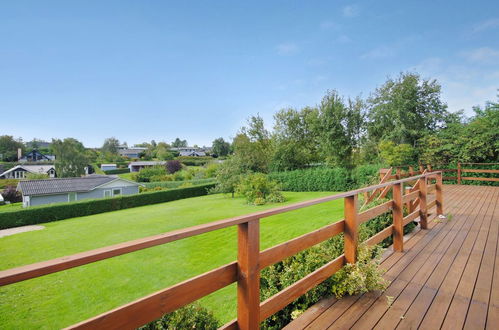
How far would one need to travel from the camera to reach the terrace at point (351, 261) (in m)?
1.10

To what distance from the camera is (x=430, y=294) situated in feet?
8.14

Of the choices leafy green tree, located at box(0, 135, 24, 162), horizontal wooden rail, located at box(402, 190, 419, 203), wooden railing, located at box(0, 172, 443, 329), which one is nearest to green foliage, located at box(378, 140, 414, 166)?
horizontal wooden rail, located at box(402, 190, 419, 203)

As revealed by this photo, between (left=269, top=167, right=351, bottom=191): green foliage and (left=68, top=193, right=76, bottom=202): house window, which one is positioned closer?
(left=269, top=167, right=351, bottom=191): green foliage

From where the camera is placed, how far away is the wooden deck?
2.05 metres

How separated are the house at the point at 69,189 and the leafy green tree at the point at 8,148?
51553mm

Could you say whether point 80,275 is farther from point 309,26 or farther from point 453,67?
point 453,67

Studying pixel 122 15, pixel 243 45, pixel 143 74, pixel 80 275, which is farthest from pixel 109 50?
pixel 80 275

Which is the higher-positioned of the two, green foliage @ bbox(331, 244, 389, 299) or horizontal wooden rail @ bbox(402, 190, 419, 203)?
horizontal wooden rail @ bbox(402, 190, 419, 203)

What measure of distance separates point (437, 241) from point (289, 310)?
2.86 m

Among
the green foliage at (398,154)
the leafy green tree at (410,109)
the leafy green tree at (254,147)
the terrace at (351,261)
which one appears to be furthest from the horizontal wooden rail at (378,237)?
the leafy green tree at (410,109)

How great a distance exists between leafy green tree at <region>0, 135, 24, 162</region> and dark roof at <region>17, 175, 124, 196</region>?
174ft

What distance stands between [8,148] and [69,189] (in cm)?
5948

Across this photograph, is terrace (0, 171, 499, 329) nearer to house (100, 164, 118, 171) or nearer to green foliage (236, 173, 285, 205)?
green foliage (236, 173, 285, 205)

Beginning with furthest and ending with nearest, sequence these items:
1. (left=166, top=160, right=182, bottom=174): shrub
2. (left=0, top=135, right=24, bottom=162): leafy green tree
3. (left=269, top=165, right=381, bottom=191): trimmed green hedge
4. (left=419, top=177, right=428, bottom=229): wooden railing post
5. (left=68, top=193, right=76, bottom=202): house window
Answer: (left=0, top=135, right=24, bottom=162): leafy green tree < (left=166, top=160, right=182, bottom=174): shrub < (left=68, top=193, right=76, bottom=202): house window < (left=269, top=165, right=381, bottom=191): trimmed green hedge < (left=419, top=177, right=428, bottom=229): wooden railing post
